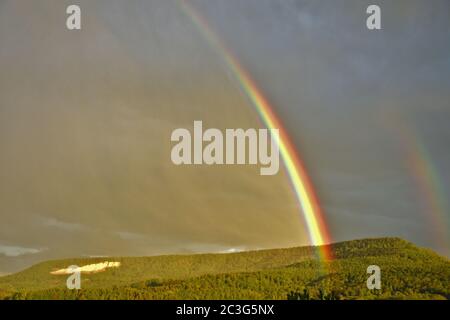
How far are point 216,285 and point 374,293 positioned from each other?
44.8 metres

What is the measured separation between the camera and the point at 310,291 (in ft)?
484
